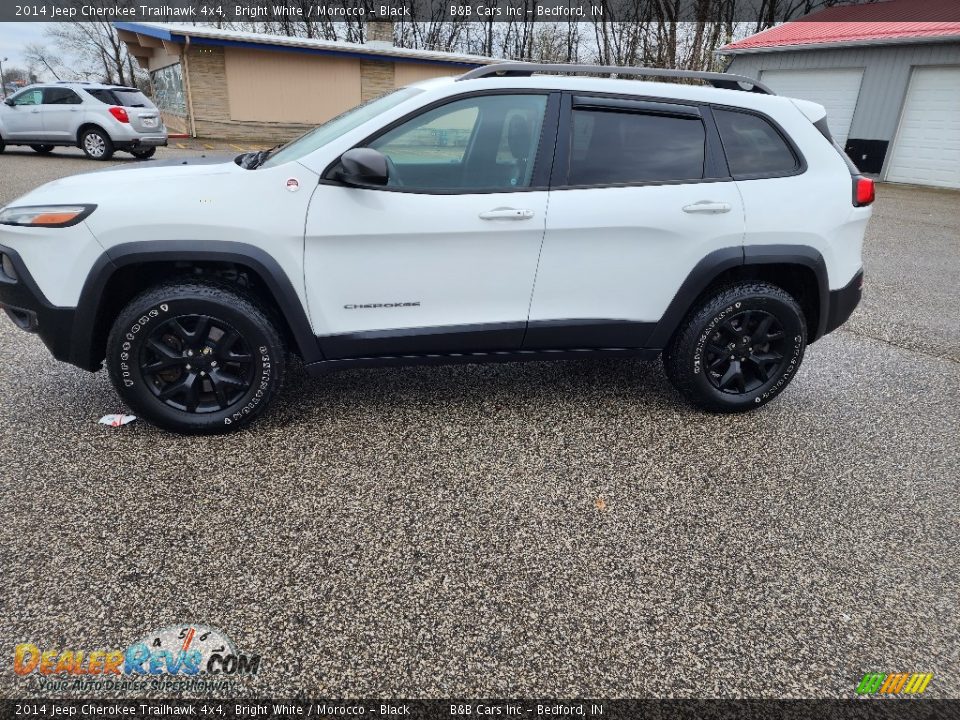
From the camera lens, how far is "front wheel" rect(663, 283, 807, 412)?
3.54 metres

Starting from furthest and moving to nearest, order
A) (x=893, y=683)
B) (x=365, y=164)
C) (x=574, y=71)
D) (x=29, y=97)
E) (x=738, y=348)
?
(x=29, y=97) < (x=738, y=348) < (x=574, y=71) < (x=365, y=164) < (x=893, y=683)

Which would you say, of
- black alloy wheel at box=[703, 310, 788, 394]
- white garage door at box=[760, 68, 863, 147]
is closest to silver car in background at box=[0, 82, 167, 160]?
black alloy wheel at box=[703, 310, 788, 394]

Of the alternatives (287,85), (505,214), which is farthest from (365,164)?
(287,85)

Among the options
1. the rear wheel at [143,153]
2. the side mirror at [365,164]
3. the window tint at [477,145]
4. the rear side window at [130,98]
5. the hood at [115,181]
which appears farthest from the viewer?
the rear wheel at [143,153]

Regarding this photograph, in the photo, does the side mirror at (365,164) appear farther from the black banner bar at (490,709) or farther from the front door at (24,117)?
the front door at (24,117)

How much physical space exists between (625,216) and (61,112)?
1578 cm

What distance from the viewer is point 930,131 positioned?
16.1 m

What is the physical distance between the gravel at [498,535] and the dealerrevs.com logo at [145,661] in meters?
0.04

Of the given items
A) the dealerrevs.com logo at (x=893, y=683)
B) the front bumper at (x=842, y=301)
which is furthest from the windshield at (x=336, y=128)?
the dealerrevs.com logo at (x=893, y=683)

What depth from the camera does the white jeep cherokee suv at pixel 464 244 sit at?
116 inches

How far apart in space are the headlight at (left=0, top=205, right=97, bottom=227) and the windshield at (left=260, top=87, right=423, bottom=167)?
85 centimetres

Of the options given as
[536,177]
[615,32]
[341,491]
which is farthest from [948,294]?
[615,32]

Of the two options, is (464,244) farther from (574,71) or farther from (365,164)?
(574,71)

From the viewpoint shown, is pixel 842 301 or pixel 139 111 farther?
pixel 139 111
